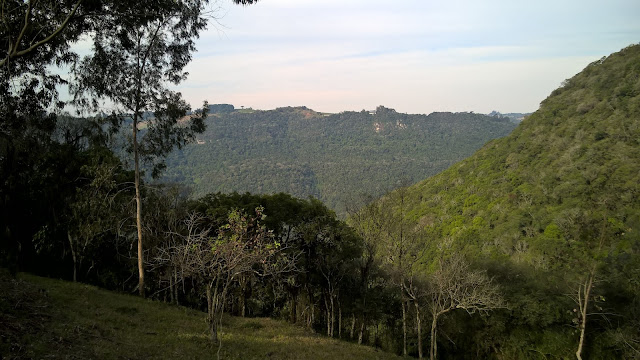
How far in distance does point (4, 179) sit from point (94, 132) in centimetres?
429

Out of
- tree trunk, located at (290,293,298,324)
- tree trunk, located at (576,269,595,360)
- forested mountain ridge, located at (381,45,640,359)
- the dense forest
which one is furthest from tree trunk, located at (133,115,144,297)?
tree trunk, located at (576,269,595,360)

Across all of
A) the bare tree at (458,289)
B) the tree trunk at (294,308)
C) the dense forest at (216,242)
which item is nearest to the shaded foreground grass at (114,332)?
the dense forest at (216,242)

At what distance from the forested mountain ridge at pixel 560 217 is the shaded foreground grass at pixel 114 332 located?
463 inches

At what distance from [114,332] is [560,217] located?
139 ft

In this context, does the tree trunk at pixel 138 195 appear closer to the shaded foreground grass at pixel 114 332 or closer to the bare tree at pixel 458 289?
the shaded foreground grass at pixel 114 332

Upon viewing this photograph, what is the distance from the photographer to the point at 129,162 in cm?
1984

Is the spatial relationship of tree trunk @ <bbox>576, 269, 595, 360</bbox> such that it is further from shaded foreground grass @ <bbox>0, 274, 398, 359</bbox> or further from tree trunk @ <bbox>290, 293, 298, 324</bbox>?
tree trunk @ <bbox>290, 293, 298, 324</bbox>

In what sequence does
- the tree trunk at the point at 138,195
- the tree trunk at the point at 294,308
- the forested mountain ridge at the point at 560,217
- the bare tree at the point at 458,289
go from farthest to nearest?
the tree trunk at the point at 294,308 < the forested mountain ridge at the point at 560,217 < the bare tree at the point at 458,289 < the tree trunk at the point at 138,195

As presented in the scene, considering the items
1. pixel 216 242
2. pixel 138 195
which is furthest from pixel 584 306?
pixel 138 195

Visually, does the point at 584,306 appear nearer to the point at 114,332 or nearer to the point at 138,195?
the point at 114,332

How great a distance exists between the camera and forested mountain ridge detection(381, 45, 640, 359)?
22.1 metres

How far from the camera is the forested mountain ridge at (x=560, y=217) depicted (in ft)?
72.5

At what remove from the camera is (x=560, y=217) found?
1532 inches

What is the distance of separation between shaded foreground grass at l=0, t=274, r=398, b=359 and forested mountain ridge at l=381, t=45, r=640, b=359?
11753mm
